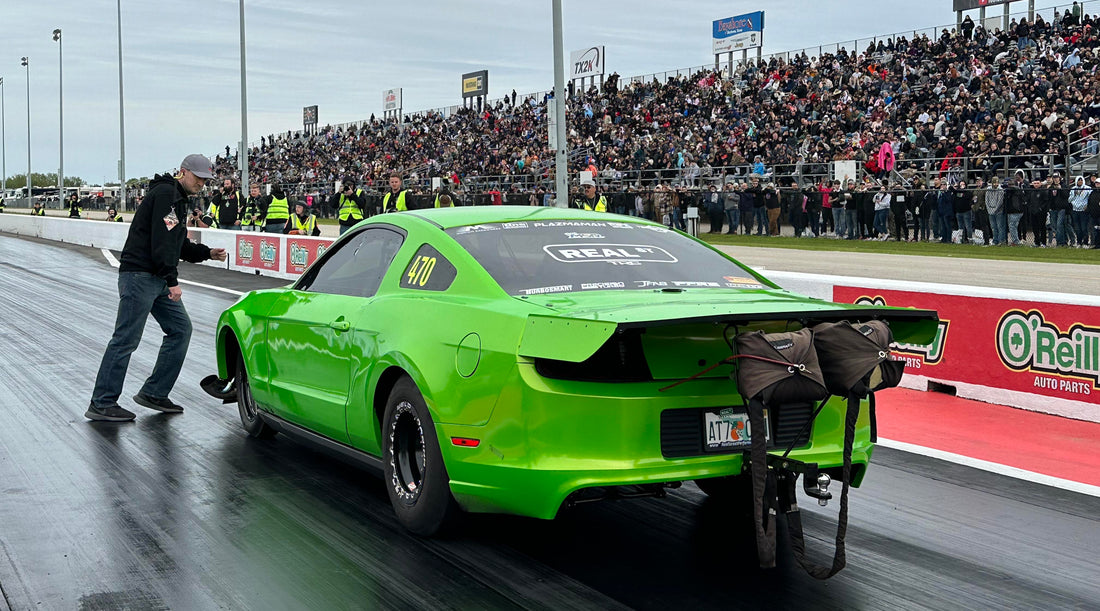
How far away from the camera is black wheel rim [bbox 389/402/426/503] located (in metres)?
5.08

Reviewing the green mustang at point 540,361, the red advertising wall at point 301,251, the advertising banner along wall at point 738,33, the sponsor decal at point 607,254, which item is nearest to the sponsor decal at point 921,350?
the green mustang at point 540,361

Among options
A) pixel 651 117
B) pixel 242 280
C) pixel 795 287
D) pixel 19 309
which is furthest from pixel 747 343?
pixel 651 117

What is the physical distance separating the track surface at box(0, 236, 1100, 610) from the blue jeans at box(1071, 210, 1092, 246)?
704 inches

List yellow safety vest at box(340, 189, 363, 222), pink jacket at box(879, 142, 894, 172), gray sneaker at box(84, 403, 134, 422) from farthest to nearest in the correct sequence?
pink jacket at box(879, 142, 894, 172) → yellow safety vest at box(340, 189, 363, 222) → gray sneaker at box(84, 403, 134, 422)

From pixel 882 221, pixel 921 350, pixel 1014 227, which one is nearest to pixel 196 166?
pixel 921 350

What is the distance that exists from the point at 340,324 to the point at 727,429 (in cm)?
215

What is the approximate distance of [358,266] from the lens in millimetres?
6059

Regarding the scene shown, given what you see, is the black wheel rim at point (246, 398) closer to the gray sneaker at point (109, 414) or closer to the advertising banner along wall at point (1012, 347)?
the gray sneaker at point (109, 414)

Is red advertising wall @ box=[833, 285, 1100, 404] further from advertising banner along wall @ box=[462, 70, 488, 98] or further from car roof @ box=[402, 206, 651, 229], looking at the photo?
advertising banner along wall @ box=[462, 70, 488, 98]

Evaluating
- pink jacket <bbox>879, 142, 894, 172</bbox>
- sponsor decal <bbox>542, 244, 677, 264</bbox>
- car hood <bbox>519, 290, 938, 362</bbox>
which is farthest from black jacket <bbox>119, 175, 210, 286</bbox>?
pink jacket <bbox>879, 142, 894, 172</bbox>

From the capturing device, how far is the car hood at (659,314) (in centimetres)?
413

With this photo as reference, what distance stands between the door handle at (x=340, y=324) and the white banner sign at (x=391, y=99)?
241 ft

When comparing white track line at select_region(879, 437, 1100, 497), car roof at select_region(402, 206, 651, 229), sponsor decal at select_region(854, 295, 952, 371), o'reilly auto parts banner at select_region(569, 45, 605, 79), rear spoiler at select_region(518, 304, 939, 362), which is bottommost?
white track line at select_region(879, 437, 1100, 497)

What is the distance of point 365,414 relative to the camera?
5.39m
